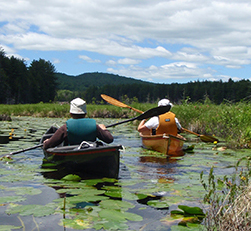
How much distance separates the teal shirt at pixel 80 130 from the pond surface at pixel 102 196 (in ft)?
2.19

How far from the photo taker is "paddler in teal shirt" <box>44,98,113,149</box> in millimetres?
5250

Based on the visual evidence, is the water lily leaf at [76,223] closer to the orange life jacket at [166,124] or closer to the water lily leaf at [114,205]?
the water lily leaf at [114,205]

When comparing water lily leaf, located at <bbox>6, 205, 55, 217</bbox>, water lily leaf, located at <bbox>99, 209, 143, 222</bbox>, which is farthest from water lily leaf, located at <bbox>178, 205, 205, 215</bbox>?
water lily leaf, located at <bbox>6, 205, 55, 217</bbox>

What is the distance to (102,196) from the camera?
3.94 meters

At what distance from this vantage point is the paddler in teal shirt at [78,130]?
17.2 feet

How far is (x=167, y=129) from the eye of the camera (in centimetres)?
852

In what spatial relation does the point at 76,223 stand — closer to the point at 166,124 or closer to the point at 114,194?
the point at 114,194

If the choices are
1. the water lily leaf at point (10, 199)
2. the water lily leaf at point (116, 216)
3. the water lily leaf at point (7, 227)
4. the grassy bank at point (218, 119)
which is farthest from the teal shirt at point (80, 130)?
the grassy bank at point (218, 119)

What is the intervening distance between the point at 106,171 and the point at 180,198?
150 cm

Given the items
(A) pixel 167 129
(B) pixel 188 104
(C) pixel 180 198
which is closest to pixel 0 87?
(B) pixel 188 104

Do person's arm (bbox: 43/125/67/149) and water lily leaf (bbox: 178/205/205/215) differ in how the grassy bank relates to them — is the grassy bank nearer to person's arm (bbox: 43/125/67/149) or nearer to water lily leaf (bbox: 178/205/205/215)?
person's arm (bbox: 43/125/67/149)

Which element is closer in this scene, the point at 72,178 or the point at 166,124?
the point at 72,178

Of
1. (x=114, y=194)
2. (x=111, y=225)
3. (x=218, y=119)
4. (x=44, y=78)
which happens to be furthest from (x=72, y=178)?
(x=44, y=78)

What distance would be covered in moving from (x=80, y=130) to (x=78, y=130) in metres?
0.03
